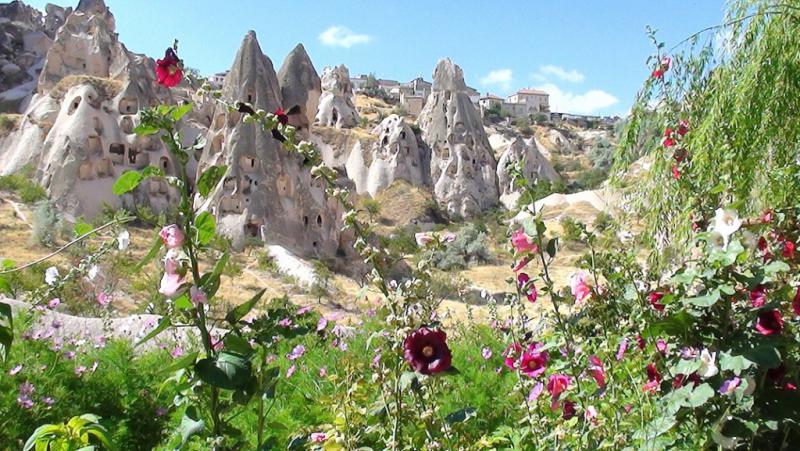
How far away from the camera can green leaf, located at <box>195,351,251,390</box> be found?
123cm

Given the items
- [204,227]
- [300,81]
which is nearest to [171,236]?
[204,227]

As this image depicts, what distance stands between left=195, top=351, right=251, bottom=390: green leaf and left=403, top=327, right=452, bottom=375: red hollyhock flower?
0.31 metres

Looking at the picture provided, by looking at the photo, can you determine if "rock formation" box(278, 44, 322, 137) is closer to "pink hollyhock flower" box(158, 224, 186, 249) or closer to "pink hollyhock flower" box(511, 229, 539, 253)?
"pink hollyhock flower" box(511, 229, 539, 253)

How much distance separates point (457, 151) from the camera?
120ft

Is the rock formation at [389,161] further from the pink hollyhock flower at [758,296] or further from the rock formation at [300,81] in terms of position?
the pink hollyhock flower at [758,296]

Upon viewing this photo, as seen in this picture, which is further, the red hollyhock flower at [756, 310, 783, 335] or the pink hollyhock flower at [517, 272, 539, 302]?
the pink hollyhock flower at [517, 272, 539, 302]

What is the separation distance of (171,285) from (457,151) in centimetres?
3584

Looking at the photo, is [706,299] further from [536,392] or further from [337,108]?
[337,108]

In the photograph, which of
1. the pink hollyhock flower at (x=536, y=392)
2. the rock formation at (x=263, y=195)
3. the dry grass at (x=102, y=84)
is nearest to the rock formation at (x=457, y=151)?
the rock formation at (x=263, y=195)

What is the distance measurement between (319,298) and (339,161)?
72.2 ft

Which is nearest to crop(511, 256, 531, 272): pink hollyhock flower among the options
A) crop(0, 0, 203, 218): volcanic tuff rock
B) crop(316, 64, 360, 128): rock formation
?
crop(0, 0, 203, 218): volcanic tuff rock

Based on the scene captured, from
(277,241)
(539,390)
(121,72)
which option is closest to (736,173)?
(539,390)

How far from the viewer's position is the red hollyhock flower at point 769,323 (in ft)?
4.55

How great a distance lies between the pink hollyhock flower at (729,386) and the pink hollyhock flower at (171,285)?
1.08 metres
